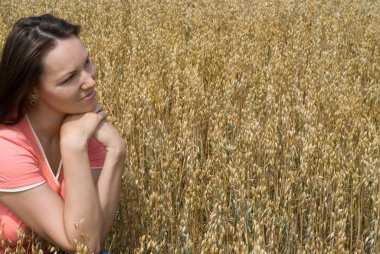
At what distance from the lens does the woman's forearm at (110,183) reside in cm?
175

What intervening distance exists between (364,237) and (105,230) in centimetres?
99

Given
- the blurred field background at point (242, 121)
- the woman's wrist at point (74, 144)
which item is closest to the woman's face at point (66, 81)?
the woman's wrist at point (74, 144)

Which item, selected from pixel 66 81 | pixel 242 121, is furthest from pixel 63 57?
pixel 242 121

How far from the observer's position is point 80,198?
1647 millimetres

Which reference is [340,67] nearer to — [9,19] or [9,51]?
[9,51]

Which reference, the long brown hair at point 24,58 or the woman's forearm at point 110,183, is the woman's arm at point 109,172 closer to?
the woman's forearm at point 110,183

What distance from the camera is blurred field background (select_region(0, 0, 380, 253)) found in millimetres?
1959

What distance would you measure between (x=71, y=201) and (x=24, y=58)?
0.42m

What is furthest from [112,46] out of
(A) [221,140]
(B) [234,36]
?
(A) [221,140]

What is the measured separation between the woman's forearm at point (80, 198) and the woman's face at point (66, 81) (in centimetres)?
13

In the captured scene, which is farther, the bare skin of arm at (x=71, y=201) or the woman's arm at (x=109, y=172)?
the woman's arm at (x=109, y=172)

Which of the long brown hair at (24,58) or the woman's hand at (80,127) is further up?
the long brown hair at (24,58)

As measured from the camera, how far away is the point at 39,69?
1691mm

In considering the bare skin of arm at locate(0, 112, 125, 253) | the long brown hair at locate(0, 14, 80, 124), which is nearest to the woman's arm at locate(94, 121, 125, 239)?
the bare skin of arm at locate(0, 112, 125, 253)
